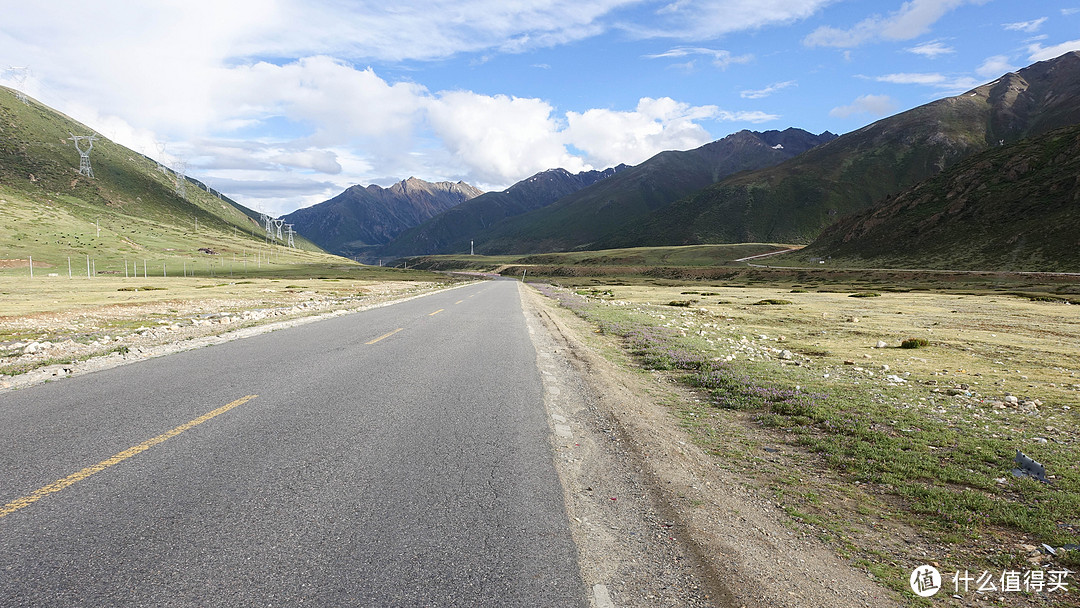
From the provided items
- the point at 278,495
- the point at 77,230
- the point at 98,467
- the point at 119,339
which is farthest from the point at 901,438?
the point at 77,230

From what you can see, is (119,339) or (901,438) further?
(119,339)

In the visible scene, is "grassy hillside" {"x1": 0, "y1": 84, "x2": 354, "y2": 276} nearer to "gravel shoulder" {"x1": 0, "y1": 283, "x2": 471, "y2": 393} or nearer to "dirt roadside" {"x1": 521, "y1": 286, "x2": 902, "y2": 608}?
"gravel shoulder" {"x1": 0, "y1": 283, "x2": 471, "y2": 393}

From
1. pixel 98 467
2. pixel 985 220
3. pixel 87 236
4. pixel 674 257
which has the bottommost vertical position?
pixel 98 467

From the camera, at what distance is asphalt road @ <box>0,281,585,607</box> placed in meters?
3.69

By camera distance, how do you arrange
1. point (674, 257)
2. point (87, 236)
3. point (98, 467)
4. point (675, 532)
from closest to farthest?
point (675, 532), point (98, 467), point (87, 236), point (674, 257)

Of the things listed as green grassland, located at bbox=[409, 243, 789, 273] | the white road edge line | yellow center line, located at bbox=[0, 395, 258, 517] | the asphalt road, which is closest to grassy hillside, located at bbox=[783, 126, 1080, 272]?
green grassland, located at bbox=[409, 243, 789, 273]

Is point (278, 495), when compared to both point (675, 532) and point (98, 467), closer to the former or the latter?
point (98, 467)

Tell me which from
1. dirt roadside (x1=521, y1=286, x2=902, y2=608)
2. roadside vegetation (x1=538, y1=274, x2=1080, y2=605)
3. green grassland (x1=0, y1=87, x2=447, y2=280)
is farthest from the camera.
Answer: green grassland (x1=0, y1=87, x2=447, y2=280)

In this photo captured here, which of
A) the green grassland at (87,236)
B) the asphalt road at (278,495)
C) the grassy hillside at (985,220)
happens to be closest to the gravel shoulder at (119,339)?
the asphalt road at (278,495)

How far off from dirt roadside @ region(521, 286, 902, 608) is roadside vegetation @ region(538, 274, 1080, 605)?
37cm

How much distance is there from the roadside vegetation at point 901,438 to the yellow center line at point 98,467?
7.38m

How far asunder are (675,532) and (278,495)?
157 inches

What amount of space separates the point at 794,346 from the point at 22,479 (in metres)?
20.0

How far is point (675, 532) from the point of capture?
15.5ft
